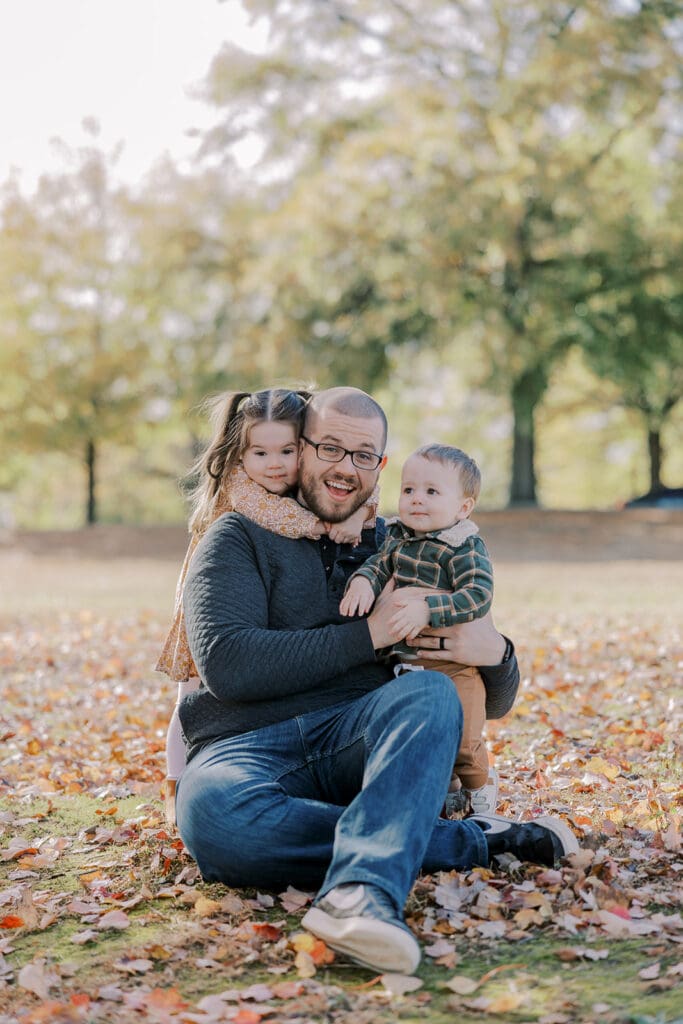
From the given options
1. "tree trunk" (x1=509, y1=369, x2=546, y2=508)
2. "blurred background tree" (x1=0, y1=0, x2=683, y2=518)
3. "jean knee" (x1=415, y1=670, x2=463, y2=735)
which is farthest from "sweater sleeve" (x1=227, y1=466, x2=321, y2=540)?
"tree trunk" (x1=509, y1=369, x2=546, y2=508)

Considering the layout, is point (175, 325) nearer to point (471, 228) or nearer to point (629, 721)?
point (471, 228)

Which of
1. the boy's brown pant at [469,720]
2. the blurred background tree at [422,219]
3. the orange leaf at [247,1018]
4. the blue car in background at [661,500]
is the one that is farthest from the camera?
Answer: the blue car in background at [661,500]

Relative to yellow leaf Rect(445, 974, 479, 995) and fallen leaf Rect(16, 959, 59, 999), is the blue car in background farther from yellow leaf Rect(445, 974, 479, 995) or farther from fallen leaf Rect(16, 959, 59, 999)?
fallen leaf Rect(16, 959, 59, 999)

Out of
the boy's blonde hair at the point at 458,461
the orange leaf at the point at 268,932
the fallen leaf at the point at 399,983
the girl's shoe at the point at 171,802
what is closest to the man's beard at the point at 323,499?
the boy's blonde hair at the point at 458,461

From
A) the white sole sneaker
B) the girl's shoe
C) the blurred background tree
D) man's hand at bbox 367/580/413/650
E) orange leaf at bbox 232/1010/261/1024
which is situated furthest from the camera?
the blurred background tree

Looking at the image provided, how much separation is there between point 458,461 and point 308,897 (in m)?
1.65

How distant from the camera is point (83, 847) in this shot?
15.0 feet

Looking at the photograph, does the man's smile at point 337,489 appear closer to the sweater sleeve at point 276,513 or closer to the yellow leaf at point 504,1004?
the sweater sleeve at point 276,513

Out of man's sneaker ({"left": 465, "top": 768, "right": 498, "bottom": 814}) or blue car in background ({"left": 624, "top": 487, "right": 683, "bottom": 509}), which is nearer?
Answer: man's sneaker ({"left": 465, "top": 768, "right": 498, "bottom": 814})

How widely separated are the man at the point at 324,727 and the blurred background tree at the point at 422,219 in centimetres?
1799

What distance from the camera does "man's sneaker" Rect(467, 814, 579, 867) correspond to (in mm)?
3727

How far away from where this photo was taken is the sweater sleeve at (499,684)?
13.5 ft

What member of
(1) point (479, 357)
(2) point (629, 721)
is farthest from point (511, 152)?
(2) point (629, 721)

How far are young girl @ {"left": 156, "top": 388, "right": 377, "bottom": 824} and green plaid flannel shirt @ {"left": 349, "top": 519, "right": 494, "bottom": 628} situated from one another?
0.18 metres
